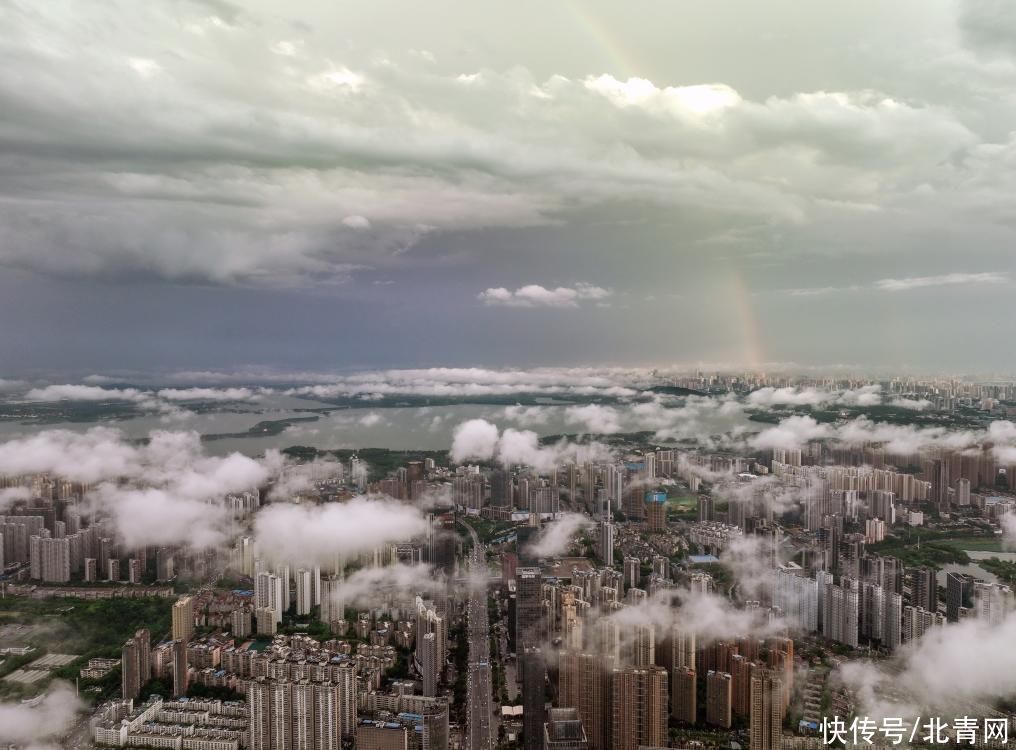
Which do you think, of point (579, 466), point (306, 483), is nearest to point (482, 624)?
point (306, 483)

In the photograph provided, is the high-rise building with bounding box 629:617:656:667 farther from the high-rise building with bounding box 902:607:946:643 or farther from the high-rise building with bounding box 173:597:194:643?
the high-rise building with bounding box 173:597:194:643

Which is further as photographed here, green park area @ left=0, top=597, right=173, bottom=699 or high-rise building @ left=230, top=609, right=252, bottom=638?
high-rise building @ left=230, top=609, right=252, bottom=638

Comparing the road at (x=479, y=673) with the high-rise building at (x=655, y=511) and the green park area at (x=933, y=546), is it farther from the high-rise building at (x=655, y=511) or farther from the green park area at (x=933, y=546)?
the green park area at (x=933, y=546)

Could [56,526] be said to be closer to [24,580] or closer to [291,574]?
[24,580]

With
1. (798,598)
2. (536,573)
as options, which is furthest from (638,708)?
(798,598)

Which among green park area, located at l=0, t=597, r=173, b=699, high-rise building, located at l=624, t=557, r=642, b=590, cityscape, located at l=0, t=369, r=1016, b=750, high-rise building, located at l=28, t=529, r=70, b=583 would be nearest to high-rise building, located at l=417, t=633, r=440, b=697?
cityscape, located at l=0, t=369, r=1016, b=750
